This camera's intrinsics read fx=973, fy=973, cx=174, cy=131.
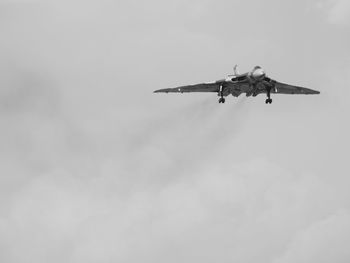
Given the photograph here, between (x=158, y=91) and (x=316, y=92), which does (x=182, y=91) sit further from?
(x=316, y=92)

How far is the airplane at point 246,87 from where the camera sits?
129625 mm

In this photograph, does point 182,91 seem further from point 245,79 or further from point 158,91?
point 245,79

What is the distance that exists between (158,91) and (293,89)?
20.0 metres

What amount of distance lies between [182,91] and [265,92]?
41.6 ft

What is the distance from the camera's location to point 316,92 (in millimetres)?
142625

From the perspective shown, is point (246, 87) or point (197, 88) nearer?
point (246, 87)

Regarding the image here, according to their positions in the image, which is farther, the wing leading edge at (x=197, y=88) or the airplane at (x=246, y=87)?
the wing leading edge at (x=197, y=88)

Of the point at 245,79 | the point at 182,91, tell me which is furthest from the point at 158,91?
the point at 245,79

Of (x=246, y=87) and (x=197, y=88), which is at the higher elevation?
(x=197, y=88)

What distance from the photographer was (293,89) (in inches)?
5576

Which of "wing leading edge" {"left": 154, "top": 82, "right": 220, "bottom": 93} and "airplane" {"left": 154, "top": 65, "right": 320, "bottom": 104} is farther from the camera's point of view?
"wing leading edge" {"left": 154, "top": 82, "right": 220, "bottom": 93}

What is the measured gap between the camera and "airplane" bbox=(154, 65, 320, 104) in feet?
425

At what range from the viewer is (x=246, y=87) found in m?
133

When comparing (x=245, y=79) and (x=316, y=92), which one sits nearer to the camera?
(x=245, y=79)
